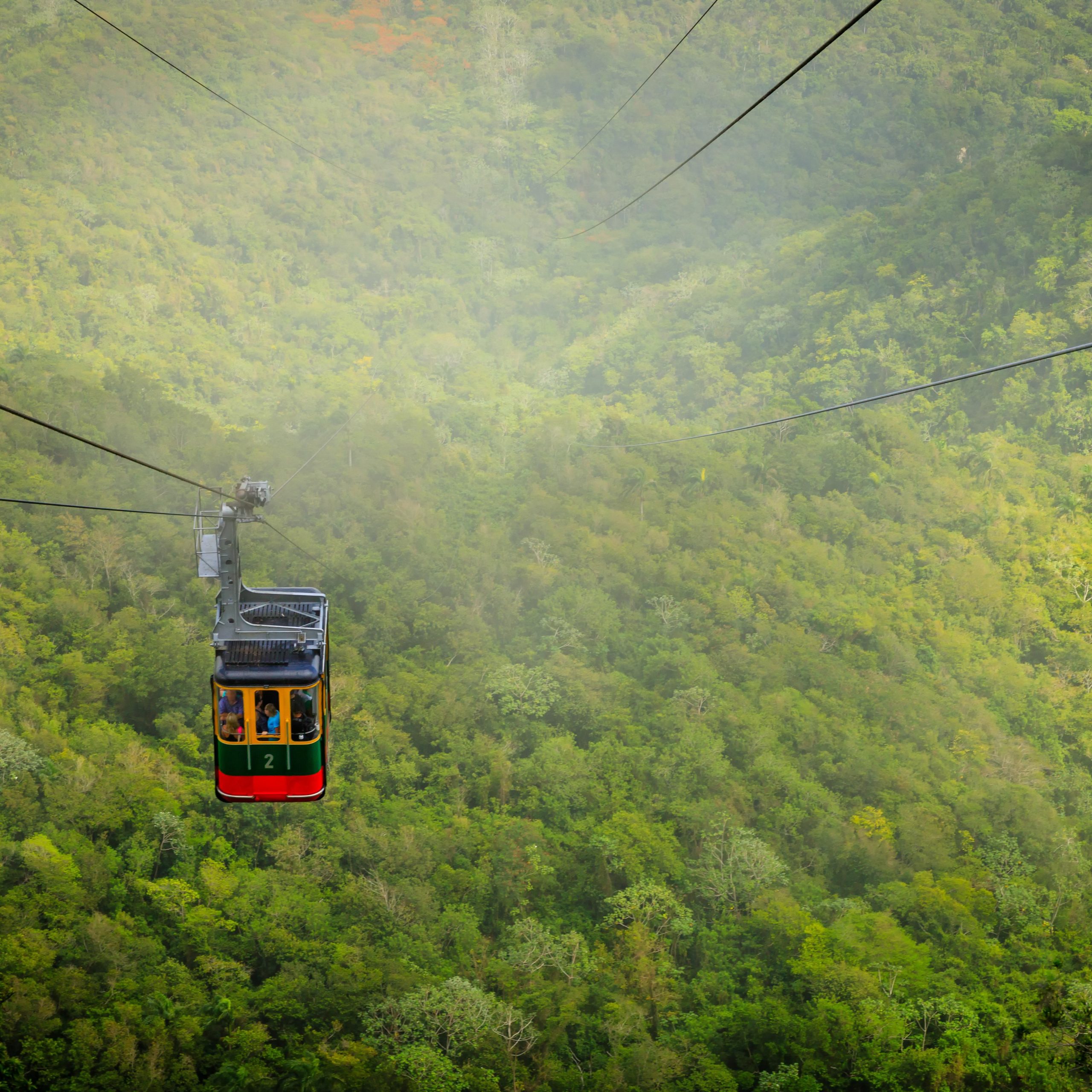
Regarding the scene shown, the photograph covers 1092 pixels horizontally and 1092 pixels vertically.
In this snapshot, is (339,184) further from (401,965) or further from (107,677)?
(401,965)

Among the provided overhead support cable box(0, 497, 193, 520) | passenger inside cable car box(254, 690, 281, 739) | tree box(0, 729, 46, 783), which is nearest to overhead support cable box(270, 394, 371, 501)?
overhead support cable box(0, 497, 193, 520)

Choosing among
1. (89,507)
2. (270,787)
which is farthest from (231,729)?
(89,507)

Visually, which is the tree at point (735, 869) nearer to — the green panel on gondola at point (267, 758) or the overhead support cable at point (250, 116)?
the green panel on gondola at point (267, 758)

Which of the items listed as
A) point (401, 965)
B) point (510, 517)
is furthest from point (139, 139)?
point (401, 965)

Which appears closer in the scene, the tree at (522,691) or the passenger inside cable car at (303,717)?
the passenger inside cable car at (303,717)

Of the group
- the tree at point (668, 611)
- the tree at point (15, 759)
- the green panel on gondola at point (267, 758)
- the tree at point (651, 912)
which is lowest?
the tree at point (651, 912)

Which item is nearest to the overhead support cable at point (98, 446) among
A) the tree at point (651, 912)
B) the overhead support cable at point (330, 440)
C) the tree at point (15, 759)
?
the tree at point (15, 759)
